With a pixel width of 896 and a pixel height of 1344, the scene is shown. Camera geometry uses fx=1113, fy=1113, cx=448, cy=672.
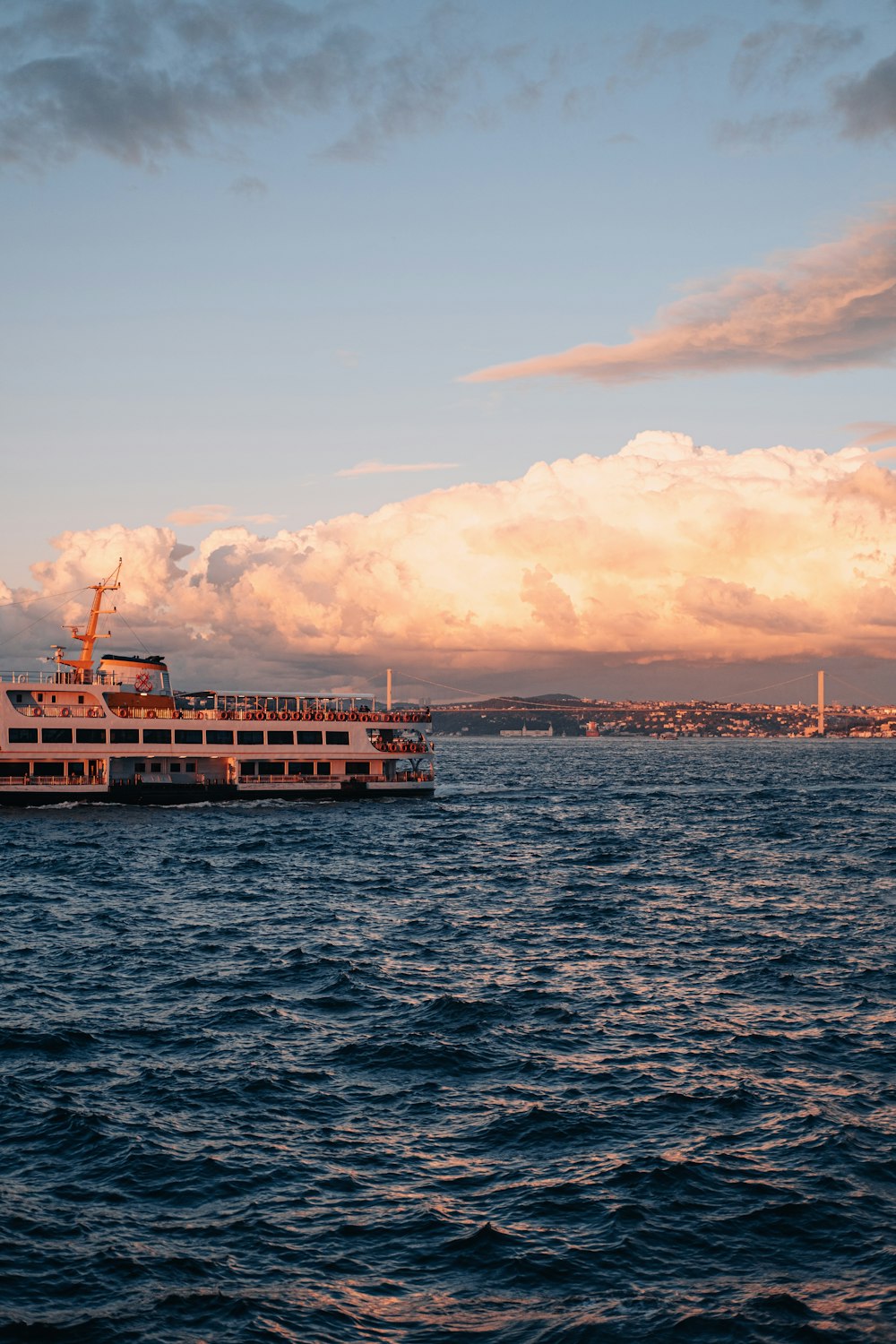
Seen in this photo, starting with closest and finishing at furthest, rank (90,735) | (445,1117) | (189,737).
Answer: (445,1117) → (90,735) → (189,737)

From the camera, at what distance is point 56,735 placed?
8944cm

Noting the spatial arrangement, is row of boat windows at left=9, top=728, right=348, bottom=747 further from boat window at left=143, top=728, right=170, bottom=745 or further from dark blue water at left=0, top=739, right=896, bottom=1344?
dark blue water at left=0, top=739, right=896, bottom=1344

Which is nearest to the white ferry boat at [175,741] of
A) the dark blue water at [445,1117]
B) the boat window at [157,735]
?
the boat window at [157,735]

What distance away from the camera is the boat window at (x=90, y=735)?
9019cm

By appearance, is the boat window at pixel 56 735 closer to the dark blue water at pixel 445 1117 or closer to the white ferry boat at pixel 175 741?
the white ferry boat at pixel 175 741

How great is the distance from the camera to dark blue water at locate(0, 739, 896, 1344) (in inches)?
651

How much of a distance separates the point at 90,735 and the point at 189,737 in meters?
8.25

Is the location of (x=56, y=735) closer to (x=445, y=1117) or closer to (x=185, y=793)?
(x=185, y=793)

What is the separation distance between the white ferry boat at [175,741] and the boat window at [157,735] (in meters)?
0.08

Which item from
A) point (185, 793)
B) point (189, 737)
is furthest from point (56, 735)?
point (185, 793)

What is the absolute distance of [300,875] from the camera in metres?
59.6

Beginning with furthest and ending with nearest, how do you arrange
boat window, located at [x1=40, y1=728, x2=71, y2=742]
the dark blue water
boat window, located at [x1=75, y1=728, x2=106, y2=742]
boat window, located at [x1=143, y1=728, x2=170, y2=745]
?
boat window, located at [x1=143, y1=728, x2=170, y2=745]
boat window, located at [x1=75, y1=728, x2=106, y2=742]
boat window, located at [x1=40, y1=728, x2=71, y2=742]
the dark blue water

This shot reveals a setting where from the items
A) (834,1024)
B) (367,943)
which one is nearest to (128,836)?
(367,943)

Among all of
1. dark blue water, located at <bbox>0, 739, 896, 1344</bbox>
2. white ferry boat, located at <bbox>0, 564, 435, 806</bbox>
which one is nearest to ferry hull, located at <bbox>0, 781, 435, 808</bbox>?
white ferry boat, located at <bbox>0, 564, 435, 806</bbox>
